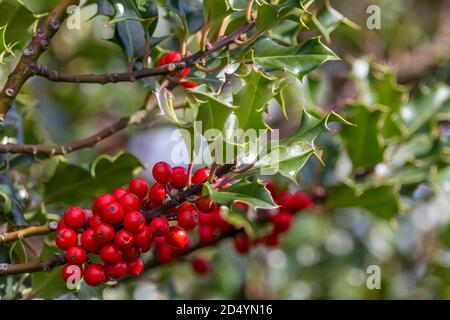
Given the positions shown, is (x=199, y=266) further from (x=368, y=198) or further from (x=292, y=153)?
(x=292, y=153)

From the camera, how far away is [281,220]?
1903mm

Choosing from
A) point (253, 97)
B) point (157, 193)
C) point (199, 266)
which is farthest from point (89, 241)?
point (199, 266)

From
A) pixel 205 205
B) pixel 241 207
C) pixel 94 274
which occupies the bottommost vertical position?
pixel 94 274

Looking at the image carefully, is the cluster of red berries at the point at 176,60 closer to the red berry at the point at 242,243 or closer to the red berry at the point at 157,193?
the red berry at the point at 157,193

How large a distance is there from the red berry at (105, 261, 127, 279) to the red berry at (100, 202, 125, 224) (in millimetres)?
73

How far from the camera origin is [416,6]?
11.9 ft

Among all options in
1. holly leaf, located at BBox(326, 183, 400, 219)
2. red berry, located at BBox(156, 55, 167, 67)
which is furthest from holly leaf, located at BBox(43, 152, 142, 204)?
holly leaf, located at BBox(326, 183, 400, 219)

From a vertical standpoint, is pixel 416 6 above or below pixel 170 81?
above

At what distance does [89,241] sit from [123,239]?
0.06 metres

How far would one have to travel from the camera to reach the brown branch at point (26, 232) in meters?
1.28

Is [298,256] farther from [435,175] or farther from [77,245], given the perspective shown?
[77,245]

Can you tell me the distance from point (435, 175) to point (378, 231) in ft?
3.20

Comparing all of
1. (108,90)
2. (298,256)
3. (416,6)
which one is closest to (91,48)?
(108,90)

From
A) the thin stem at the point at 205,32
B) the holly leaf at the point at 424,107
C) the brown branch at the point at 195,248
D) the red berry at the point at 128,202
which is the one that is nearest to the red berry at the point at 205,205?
the red berry at the point at 128,202
